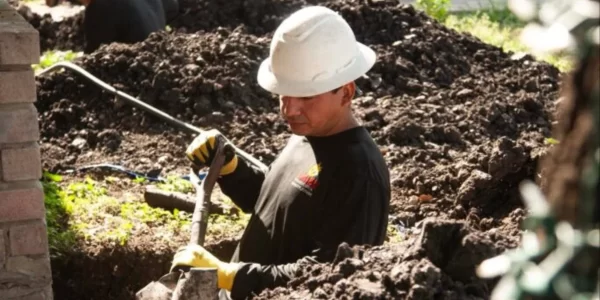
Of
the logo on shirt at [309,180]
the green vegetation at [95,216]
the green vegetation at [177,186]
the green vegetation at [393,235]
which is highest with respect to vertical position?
the logo on shirt at [309,180]

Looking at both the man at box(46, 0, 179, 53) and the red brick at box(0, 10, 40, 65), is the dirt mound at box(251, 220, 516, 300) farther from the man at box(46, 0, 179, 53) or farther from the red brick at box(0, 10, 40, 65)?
the man at box(46, 0, 179, 53)

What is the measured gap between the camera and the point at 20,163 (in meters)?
4.01

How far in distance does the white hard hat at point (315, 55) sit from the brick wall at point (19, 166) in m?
1.04

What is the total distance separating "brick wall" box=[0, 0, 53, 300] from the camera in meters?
3.94

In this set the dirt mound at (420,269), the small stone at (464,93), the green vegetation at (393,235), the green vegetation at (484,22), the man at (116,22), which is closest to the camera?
the dirt mound at (420,269)

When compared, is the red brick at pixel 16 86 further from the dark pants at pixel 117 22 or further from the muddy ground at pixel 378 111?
the dark pants at pixel 117 22

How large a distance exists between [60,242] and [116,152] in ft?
6.23

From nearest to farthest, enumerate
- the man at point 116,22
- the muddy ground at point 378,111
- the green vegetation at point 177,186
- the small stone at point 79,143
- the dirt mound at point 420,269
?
the dirt mound at point 420,269
the muddy ground at point 378,111
the green vegetation at point 177,186
the small stone at point 79,143
the man at point 116,22

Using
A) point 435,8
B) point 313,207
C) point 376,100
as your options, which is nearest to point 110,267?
point 313,207

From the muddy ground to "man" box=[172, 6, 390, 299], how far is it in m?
1.33

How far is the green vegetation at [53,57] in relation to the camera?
9.63 metres

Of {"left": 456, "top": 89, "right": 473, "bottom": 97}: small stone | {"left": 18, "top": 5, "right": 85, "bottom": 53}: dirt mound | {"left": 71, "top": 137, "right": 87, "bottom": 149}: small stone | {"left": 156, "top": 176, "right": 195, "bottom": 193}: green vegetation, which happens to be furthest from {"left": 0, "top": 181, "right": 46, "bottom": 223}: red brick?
{"left": 18, "top": 5, "right": 85, "bottom": 53}: dirt mound

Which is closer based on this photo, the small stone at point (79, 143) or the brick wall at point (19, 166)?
the brick wall at point (19, 166)

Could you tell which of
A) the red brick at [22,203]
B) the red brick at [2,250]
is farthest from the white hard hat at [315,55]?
the red brick at [2,250]
